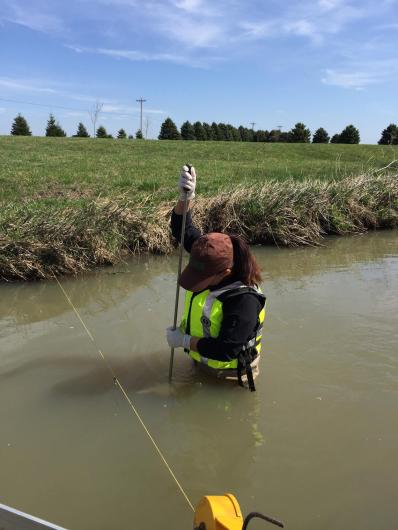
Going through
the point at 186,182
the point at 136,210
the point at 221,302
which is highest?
the point at 186,182

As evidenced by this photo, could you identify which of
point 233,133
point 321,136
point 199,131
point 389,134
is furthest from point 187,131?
point 389,134

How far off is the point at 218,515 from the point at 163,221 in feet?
22.0

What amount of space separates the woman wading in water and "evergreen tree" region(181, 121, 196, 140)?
44.6 meters

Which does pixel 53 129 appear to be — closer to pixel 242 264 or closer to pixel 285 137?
pixel 285 137

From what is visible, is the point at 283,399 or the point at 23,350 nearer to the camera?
the point at 283,399

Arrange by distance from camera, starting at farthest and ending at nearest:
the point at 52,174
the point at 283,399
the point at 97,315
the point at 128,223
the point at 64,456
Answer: the point at 52,174, the point at 128,223, the point at 97,315, the point at 283,399, the point at 64,456

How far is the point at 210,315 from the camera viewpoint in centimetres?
361

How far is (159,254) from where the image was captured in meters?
8.44

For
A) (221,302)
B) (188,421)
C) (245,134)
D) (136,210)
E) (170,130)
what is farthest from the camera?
(245,134)

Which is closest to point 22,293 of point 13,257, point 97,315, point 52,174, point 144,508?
point 13,257

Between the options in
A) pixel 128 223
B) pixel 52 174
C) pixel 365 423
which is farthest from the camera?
pixel 52 174

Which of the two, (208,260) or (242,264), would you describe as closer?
(208,260)

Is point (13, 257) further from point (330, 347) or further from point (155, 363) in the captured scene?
point (330, 347)

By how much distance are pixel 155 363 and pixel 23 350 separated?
1.33 metres
